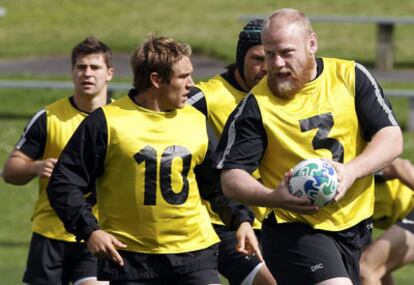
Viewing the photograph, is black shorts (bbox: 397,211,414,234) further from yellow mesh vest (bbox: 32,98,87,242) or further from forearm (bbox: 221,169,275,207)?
forearm (bbox: 221,169,275,207)

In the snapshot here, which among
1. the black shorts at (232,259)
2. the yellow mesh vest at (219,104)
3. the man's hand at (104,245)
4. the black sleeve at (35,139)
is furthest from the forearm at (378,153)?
the black sleeve at (35,139)

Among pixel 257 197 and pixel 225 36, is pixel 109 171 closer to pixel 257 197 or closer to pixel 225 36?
pixel 257 197

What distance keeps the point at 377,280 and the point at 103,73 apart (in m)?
2.35

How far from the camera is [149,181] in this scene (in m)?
7.36

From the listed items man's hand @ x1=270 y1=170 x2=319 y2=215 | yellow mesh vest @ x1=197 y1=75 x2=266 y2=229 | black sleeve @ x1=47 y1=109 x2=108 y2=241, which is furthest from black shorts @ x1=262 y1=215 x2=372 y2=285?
yellow mesh vest @ x1=197 y1=75 x2=266 y2=229

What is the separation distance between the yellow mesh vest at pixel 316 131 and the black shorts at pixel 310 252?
0.05m

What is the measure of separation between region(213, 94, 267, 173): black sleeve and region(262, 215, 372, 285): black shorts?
1.16 feet

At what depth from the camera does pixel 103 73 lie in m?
9.27

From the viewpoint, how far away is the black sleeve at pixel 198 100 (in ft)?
27.6

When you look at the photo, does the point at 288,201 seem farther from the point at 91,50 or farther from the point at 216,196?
the point at 91,50

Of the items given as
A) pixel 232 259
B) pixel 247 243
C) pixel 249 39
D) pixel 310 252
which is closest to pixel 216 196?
pixel 247 243

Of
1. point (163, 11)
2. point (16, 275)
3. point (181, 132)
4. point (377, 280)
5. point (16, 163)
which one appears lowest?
point (163, 11)

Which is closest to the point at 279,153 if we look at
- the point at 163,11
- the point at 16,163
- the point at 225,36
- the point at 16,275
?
the point at 16,163

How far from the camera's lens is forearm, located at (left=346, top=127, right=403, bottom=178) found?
22.1 feet
